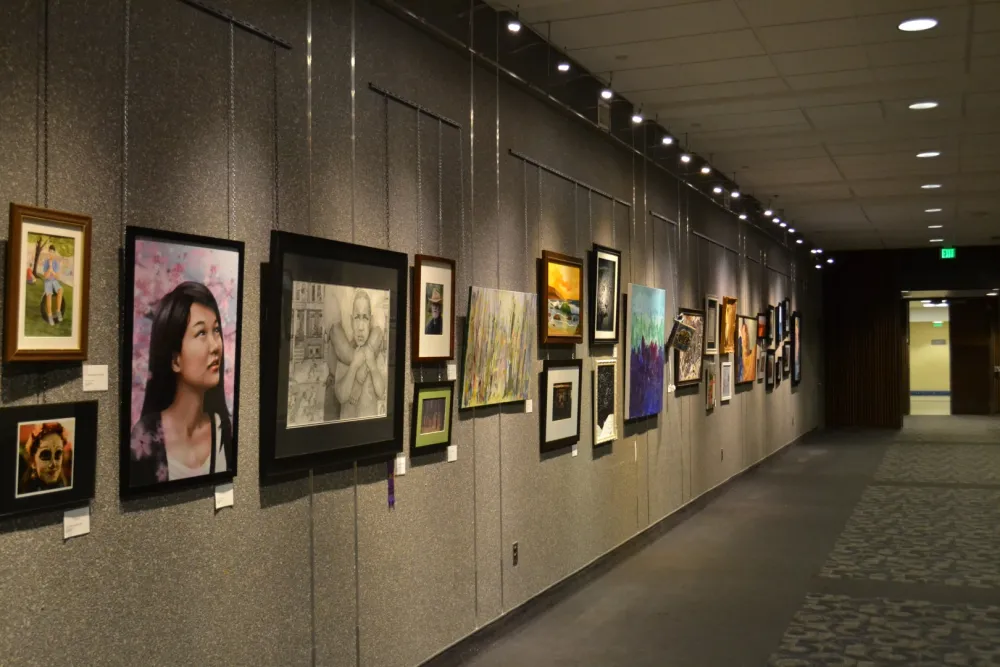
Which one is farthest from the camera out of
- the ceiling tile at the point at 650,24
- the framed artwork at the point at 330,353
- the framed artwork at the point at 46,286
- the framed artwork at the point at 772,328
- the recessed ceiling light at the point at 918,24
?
the framed artwork at the point at 772,328

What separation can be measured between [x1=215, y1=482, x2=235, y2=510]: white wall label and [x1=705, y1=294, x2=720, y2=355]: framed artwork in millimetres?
8636

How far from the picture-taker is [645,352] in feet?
31.1

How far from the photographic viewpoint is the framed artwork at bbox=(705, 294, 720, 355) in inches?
475

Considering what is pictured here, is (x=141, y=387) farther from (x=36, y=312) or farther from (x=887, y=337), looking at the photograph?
(x=887, y=337)

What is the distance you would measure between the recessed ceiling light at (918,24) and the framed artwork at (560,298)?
282cm

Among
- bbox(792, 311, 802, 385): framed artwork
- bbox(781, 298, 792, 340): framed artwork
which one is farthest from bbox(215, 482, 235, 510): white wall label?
bbox(792, 311, 802, 385): framed artwork

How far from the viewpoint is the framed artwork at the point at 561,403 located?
7242 millimetres

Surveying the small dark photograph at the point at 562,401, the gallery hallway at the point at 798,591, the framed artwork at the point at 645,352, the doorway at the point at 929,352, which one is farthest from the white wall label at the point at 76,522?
the doorway at the point at 929,352

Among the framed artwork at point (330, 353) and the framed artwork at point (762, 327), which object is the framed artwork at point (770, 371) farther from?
the framed artwork at point (330, 353)

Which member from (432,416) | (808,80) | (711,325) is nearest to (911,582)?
(808,80)

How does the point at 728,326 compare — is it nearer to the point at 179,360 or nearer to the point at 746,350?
the point at 746,350

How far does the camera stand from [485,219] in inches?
251

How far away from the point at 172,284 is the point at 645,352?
20.8ft

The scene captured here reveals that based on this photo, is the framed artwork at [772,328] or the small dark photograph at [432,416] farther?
the framed artwork at [772,328]
